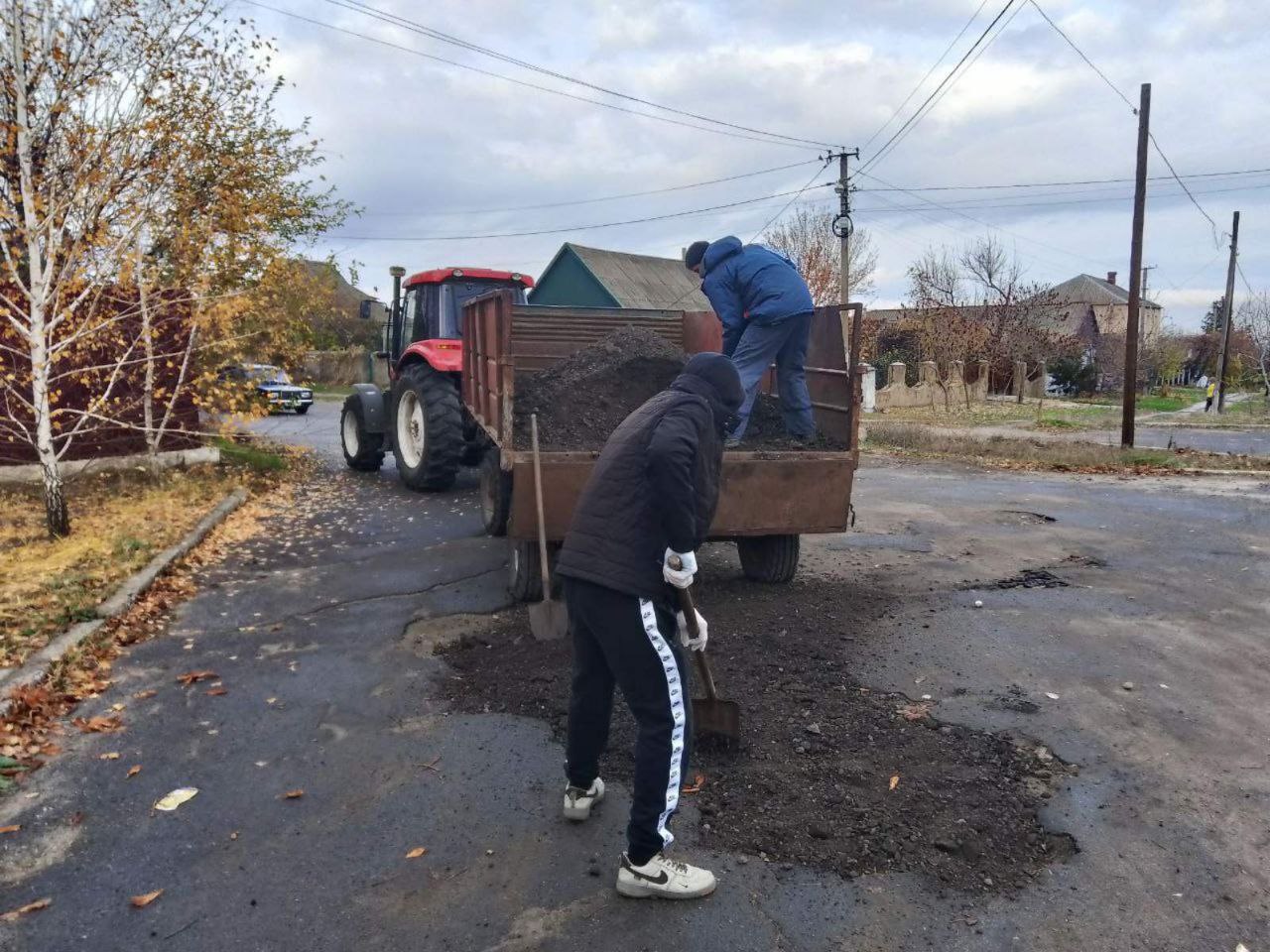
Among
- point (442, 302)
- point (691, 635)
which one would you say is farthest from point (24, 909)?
point (442, 302)

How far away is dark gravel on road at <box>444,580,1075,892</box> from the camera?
10.3 ft

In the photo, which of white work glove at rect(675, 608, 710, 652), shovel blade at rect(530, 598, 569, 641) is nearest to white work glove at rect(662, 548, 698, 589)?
white work glove at rect(675, 608, 710, 652)

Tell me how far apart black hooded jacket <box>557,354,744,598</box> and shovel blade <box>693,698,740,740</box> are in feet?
2.95

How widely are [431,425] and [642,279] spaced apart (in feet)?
84.1

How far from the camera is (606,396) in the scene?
6406mm

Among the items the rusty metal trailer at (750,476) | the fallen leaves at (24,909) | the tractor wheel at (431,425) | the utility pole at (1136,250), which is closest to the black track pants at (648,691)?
the fallen leaves at (24,909)

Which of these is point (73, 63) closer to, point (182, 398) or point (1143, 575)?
point (182, 398)

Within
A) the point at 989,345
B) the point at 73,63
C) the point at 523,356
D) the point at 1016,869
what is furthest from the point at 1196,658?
the point at 989,345

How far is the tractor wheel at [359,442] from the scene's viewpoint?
39.3ft

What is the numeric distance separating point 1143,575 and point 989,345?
32221mm

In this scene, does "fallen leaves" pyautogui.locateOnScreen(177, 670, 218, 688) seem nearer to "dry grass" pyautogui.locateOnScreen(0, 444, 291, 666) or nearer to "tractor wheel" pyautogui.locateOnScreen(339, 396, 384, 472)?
"dry grass" pyautogui.locateOnScreen(0, 444, 291, 666)

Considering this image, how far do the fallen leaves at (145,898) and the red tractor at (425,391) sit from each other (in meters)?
5.86

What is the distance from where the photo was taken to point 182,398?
11523 millimetres

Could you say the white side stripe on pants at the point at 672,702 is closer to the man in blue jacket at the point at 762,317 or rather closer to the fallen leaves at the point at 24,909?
the fallen leaves at the point at 24,909
